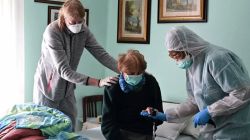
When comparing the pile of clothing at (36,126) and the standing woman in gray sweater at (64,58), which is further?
the standing woman in gray sweater at (64,58)

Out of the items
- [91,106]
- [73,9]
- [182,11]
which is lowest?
[91,106]

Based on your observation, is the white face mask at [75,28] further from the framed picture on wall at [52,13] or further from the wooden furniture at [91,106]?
the wooden furniture at [91,106]

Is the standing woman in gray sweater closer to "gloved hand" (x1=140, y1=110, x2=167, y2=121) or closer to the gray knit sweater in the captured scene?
the gray knit sweater

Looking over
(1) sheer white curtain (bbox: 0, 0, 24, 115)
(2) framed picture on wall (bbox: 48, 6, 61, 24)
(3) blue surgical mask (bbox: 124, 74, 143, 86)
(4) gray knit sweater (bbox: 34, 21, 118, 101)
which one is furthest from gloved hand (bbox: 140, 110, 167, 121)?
(2) framed picture on wall (bbox: 48, 6, 61, 24)

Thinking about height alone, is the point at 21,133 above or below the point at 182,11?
below

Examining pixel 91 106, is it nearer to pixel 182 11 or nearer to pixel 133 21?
pixel 133 21

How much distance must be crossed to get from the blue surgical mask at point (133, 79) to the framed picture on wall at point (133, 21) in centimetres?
165

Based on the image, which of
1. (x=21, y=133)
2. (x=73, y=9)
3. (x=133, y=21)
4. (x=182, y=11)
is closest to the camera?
(x=21, y=133)

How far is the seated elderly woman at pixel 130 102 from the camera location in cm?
192

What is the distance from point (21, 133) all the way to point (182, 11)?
2.01 metres

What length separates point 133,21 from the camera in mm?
3643

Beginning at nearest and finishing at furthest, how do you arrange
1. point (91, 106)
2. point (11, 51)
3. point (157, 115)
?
1. point (157, 115)
2. point (11, 51)
3. point (91, 106)

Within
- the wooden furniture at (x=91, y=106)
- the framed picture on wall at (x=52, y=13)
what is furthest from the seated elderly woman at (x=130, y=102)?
the wooden furniture at (x=91, y=106)

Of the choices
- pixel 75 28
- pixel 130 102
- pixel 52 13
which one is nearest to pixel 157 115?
pixel 130 102
